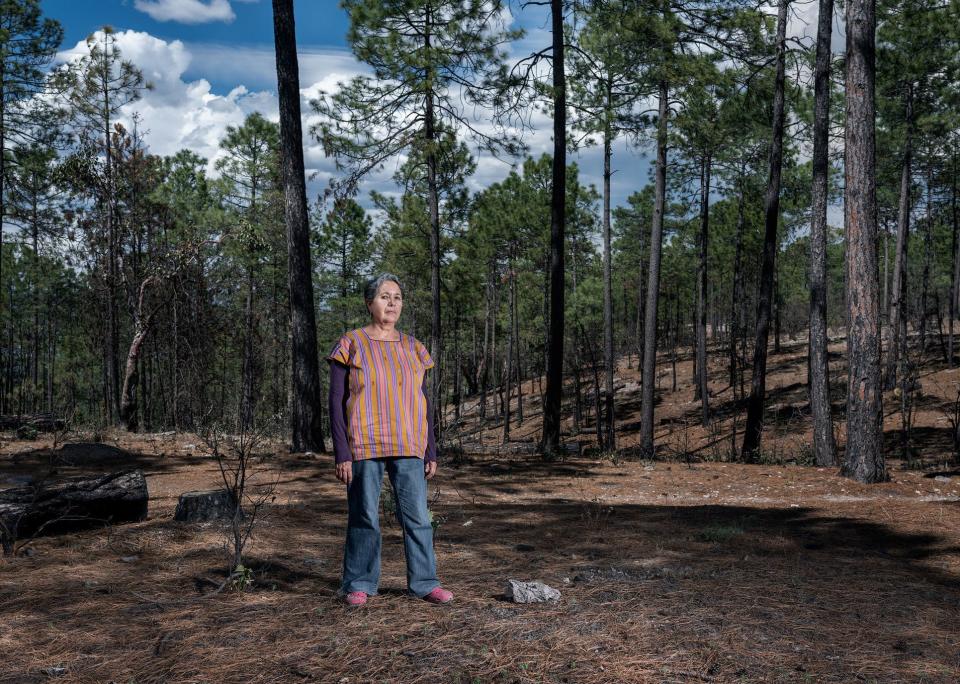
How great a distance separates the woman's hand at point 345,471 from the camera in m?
3.51

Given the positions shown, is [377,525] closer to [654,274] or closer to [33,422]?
[33,422]

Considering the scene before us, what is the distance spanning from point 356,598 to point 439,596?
1.44ft

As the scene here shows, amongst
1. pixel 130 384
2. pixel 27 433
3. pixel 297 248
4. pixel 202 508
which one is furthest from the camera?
pixel 130 384

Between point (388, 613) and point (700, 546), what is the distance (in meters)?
2.85

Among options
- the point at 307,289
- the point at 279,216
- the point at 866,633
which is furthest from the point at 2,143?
the point at 866,633

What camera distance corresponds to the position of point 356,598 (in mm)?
3516

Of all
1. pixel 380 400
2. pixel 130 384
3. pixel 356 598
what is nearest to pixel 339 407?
pixel 380 400

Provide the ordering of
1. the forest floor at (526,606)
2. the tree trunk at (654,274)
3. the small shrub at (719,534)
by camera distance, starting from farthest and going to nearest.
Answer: the tree trunk at (654,274), the small shrub at (719,534), the forest floor at (526,606)

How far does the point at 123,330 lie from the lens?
118 ft

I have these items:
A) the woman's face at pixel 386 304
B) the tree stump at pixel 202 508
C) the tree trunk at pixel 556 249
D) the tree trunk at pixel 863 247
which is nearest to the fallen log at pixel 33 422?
the tree stump at pixel 202 508

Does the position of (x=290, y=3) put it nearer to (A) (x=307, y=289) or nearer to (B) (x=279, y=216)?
(A) (x=307, y=289)

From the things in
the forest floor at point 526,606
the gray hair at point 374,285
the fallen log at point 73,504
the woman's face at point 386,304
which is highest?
the gray hair at point 374,285

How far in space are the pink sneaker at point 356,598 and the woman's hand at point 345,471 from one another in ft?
1.96

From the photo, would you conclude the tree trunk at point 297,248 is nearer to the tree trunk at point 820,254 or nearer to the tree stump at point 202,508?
the tree stump at point 202,508
